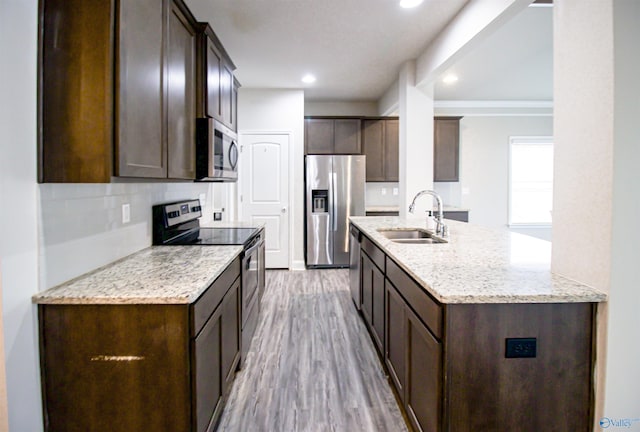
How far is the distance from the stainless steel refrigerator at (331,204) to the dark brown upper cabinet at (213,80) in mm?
2232

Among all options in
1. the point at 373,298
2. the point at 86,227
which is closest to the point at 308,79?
the point at 373,298

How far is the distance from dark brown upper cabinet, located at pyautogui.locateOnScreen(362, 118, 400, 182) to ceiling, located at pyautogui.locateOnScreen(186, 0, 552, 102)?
20.1 inches

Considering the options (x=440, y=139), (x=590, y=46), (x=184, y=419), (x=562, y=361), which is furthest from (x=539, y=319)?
(x=440, y=139)

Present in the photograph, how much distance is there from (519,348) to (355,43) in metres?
3.11

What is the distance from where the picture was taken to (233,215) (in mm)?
5191

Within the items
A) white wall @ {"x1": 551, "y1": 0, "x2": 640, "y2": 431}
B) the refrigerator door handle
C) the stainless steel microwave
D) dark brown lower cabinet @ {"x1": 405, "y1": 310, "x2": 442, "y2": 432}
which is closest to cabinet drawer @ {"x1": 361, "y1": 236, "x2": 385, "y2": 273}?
dark brown lower cabinet @ {"x1": 405, "y1": 310, "x2": 442, "y2": 432}

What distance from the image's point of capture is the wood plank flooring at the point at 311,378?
1.92 metres

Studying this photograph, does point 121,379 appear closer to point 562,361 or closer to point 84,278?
point 84,278

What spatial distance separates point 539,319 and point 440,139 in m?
4.82

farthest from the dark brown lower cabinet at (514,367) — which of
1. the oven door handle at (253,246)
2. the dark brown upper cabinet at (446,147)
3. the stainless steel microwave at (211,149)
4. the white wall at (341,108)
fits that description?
the white wall at (341,108)

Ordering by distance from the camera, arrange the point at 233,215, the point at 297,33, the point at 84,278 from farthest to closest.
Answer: the point at 233,215 → the point at 297,33 → the point at 84,278

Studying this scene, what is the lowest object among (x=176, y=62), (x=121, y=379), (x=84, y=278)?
(x=121, y=379)

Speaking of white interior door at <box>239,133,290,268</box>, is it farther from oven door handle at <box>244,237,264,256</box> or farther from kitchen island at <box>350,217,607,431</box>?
kitchen island at <box>350,217,607,431</box>

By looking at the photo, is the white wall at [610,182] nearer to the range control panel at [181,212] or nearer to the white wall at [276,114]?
the range control panel at [181,212]
